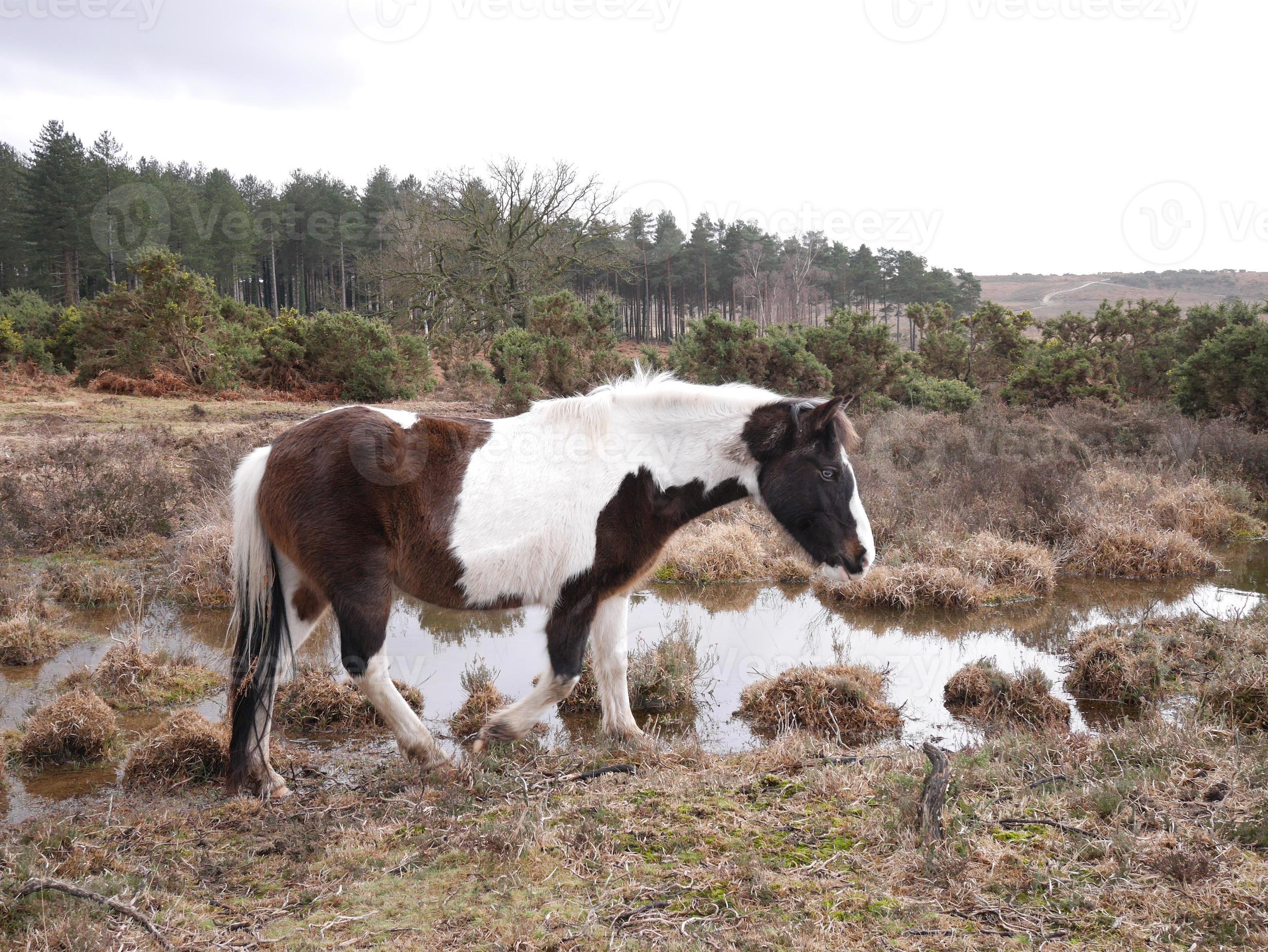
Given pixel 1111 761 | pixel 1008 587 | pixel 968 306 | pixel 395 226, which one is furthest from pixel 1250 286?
pixel 1111 761

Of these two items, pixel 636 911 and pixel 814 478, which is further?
pixel 814 478

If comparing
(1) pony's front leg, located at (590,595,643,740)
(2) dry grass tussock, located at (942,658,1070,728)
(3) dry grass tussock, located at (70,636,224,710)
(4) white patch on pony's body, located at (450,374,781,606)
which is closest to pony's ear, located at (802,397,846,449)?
(4) white patch on pony's body, located at (450,374,781,606)

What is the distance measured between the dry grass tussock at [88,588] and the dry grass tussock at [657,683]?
4.86m

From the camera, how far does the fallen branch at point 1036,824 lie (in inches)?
132

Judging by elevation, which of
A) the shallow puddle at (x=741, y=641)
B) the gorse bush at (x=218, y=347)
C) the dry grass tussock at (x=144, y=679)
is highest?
the gorse bush at (x=218, y=347)

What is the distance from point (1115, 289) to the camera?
289 ft

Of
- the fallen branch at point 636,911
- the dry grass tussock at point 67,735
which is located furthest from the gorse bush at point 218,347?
the fallen branch at point 636,911

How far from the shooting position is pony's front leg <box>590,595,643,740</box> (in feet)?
16.0

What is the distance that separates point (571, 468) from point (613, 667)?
4.18 feet

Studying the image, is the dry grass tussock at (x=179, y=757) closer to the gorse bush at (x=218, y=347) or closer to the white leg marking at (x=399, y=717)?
the white leg marking at (x=399, y=717)

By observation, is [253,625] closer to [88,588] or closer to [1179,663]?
[88,588]

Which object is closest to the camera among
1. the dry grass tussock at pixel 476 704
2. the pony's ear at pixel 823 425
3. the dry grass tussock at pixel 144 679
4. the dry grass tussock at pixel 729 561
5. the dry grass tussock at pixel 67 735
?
the pony's ear at pixel 823 425

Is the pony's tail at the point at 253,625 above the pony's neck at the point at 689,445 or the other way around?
the other way around

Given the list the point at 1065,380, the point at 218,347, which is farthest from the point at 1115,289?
the point at 218,347
